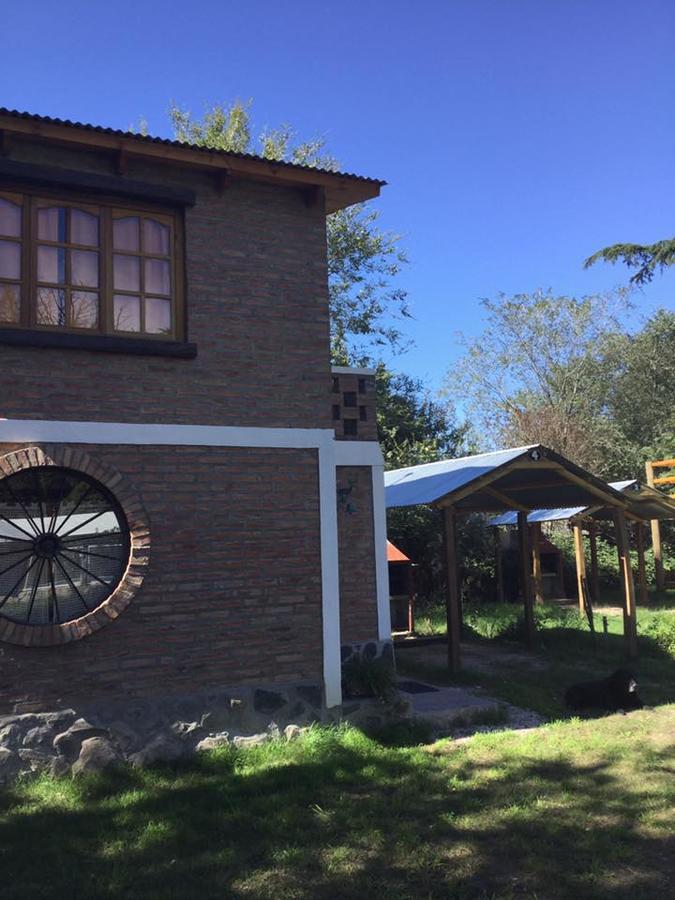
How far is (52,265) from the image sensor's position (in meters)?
6.58

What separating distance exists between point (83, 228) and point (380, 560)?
14.1 feet

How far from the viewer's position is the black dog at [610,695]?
8.45m

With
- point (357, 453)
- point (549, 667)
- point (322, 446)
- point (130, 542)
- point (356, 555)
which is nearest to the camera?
point (130, 542)

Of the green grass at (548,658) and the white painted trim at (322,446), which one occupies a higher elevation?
the white painted trim at (322,446)

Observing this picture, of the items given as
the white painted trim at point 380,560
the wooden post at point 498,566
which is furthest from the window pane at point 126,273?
the wooden post at point 498,566

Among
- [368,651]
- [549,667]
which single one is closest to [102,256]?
[368,651]

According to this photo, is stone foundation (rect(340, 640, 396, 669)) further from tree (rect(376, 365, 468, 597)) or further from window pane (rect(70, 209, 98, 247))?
tree (rect(376, 365, 468, 597))

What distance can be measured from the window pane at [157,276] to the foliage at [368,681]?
13.3ft

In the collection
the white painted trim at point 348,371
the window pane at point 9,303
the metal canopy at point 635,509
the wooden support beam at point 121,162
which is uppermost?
the wooden support beam at point 121,162

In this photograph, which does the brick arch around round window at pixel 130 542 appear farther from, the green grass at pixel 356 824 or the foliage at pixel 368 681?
the foliage at pixel 368 681

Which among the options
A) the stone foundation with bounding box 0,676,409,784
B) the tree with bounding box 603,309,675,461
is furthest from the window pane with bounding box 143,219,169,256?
the tree with bounding box 603,309,675,461

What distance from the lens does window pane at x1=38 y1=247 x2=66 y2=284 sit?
6.54 meters

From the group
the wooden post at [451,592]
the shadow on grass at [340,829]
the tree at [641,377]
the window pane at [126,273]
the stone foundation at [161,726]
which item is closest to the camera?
the shadow on grass at [340,829]

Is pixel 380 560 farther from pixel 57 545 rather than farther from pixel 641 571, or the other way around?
pixel 641 571
